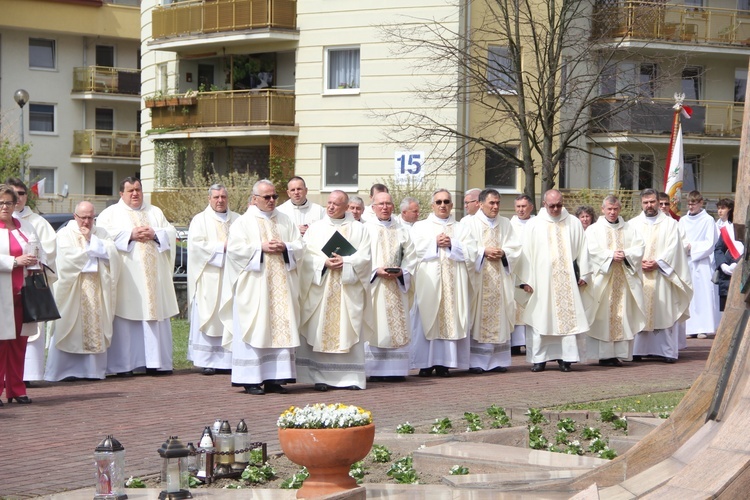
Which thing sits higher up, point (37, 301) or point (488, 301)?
Answer: point (37, 301)

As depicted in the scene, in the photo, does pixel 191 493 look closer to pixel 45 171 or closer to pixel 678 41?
pixel 678 41

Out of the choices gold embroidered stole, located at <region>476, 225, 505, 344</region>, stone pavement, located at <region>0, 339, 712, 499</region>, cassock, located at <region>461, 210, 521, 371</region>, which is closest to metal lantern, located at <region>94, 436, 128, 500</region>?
stone pavement, located at <region>0, 339, 712, 499</region>

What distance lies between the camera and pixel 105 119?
197 ft

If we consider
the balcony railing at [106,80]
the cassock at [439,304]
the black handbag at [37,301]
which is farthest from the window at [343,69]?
the black handbag at [37,301]

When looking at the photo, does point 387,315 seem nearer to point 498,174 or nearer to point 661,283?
point 661,283

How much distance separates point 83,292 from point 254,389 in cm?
296

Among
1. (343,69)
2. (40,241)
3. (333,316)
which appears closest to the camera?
(40,241)

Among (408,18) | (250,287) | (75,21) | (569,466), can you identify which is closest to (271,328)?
(250,287)

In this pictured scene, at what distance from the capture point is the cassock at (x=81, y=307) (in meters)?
15.4

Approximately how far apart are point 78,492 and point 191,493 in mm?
758

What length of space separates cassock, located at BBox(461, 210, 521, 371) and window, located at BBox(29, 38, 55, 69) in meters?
44.3

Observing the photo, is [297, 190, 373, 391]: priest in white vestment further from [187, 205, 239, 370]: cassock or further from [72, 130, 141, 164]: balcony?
[72, 130, 141, 164]: balcony

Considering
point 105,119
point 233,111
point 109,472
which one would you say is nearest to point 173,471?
point 109,472

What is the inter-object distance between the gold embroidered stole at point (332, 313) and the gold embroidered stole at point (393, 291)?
108cm
